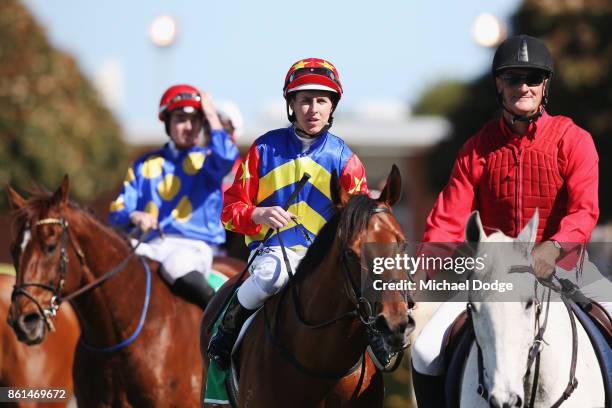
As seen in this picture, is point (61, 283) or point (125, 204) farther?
point (125, 204)

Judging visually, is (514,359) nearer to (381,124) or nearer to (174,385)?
(174,385)

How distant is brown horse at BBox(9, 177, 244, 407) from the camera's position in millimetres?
7406

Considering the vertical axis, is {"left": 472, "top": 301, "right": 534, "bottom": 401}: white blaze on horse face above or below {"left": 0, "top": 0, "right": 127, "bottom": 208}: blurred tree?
below

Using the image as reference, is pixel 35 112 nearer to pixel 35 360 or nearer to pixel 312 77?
pixel 35 360

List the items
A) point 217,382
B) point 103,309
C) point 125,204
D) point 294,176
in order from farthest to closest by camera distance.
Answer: point 125,204 < point 103,309 < point 217,382 < point 294,176

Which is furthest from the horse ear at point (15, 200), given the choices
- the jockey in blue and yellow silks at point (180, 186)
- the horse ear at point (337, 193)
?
the horse ear at point (337, 193)

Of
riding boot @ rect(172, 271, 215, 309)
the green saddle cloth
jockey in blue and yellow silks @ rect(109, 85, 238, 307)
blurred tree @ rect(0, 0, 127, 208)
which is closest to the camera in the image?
the green saddle cloth

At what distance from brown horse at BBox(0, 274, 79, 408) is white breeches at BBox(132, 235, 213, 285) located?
1.01 meters

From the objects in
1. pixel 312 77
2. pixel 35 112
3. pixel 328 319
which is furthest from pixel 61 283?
pixel 35 112

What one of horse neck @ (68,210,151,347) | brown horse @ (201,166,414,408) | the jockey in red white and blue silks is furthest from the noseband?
brown horse @ (201,166,414,408)

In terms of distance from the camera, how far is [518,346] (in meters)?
4.71

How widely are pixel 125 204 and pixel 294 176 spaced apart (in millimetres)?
2882

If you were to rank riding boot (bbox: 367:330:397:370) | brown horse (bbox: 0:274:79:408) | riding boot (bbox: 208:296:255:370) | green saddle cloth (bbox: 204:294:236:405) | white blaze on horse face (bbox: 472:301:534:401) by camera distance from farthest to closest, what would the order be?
brown horse (bbox: 0:274:79:408), green saddle cloth (bbox: 204:294:236:405), riding boot (bbox: 208:296:255:370), riding boot (bbox: 367:330:397:370), white blaze on horse face (bbox: 472:301:534:401)

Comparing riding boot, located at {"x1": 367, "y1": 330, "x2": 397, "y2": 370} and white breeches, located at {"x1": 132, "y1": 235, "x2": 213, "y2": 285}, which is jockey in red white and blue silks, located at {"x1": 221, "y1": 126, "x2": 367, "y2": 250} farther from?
white breeches, located at {"x1": 132, "y1": 235, "x2": 213, "y2": 285}
